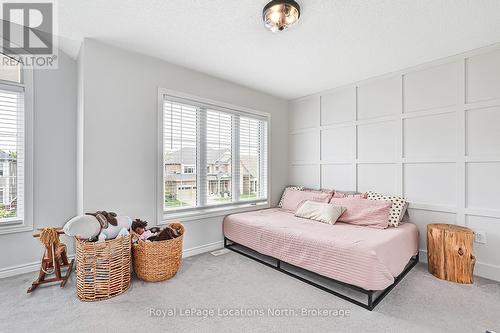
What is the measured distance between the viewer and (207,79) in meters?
3.20

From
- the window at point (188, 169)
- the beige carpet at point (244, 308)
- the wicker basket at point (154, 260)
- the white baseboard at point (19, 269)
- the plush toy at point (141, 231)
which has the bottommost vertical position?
the beige carpet at point (244, 308)

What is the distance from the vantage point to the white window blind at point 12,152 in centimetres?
236

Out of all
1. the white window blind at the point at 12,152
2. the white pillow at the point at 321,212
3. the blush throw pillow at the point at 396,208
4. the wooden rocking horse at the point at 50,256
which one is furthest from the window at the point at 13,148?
the blush throw pillow at the point at 396,208

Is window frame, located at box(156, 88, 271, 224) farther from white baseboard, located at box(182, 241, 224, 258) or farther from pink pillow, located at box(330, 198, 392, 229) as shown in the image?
pink pillow, located at box(330, 198, 392, 229)

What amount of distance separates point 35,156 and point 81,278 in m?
1.48

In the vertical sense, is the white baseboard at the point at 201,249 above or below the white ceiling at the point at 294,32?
below

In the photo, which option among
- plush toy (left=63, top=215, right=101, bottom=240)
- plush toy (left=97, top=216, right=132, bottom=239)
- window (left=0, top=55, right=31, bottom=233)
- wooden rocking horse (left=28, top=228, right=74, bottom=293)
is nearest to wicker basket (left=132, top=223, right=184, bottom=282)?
plush toy (left=97, top=216, right=132, bottom=239)

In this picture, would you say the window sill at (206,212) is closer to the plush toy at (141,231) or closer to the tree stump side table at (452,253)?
the plush toy at (141,231)

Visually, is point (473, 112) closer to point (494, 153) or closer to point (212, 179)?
point (494, 153)

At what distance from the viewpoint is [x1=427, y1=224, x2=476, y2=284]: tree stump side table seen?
2.29m

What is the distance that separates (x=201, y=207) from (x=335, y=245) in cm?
181

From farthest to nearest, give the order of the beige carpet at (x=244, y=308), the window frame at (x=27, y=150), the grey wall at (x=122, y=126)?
the window frame at (x=27, y=150) → the grey wall at (x=122, y=126) → the beige carpet at (x=244, y=308)

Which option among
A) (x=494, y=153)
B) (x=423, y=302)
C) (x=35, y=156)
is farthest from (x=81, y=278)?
(x=494, y=153)

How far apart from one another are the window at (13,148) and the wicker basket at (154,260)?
4.29 feet
